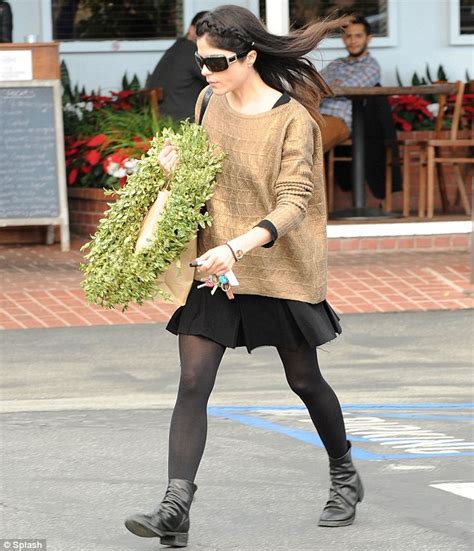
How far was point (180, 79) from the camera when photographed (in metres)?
12.5

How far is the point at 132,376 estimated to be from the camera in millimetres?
8078

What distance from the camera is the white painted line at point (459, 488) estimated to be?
5520 millimetres

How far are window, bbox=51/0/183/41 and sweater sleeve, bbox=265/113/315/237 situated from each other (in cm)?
1033

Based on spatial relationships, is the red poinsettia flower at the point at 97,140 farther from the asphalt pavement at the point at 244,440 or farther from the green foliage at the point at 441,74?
the asphalt pavement at the point at 244,440

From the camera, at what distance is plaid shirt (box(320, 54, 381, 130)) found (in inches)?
518

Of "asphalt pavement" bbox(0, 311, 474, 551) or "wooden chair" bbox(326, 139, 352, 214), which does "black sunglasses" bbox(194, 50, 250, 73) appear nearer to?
"asphalt pavement" bbox(0, 311, 474, 551)

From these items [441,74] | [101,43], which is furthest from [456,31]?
[101,43]

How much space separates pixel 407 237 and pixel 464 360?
3.96 metres

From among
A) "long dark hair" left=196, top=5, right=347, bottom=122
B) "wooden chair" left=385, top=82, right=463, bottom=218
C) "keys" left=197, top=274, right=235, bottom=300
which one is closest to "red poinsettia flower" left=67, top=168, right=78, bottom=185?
"wooden chair" left=385, top=82, right=463, bottom=218

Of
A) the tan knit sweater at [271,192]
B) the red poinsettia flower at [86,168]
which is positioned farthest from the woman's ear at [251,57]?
the red poinsettia flower at [86,168]

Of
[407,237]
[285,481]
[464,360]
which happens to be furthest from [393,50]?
[285,481]

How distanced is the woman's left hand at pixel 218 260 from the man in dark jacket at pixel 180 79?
310 inches

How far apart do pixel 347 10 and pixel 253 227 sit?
35.5ft

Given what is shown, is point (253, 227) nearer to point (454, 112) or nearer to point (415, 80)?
point (454, 112)
